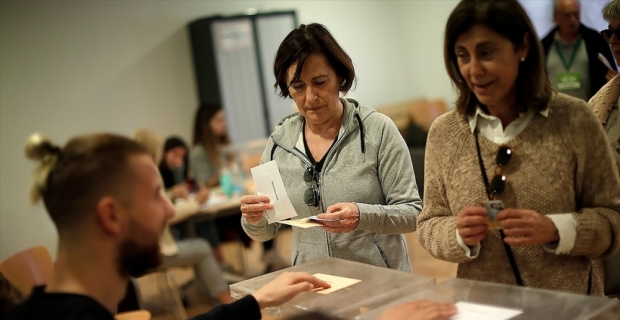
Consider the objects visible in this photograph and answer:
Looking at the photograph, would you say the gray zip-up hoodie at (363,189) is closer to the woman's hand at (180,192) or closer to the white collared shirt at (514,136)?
the white collared shirt at (514,136)

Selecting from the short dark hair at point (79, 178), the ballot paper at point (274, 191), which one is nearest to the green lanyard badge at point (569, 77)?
the ballot paper at point (274, 191)

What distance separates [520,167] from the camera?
60.5 inches

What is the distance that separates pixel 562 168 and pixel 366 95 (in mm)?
7631

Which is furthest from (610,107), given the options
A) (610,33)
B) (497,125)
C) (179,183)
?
(179,183)

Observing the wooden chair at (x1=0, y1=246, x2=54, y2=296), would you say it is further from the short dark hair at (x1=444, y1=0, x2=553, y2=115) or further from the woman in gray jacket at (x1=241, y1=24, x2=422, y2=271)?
the short dark hair at (x1=444, y1=0, x2=553, y2=115)

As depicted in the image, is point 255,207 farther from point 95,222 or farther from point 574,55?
point 574,55

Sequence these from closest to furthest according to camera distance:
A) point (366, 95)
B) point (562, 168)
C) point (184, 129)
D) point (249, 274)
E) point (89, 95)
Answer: point (562, 168) < point (249, 274) < point (89, 95) < point (184, 129) < point (366, 95)

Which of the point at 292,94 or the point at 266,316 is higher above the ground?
the point at 292,94

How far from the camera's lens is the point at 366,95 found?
908 cm

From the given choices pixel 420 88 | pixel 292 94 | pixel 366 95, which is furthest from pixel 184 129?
pixel 292 94

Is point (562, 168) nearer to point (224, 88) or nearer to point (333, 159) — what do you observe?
point (333, 159)

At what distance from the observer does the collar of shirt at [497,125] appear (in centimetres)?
156

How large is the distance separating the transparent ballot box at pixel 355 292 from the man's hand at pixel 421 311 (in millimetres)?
123

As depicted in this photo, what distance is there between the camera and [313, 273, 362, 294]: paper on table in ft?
5.99
